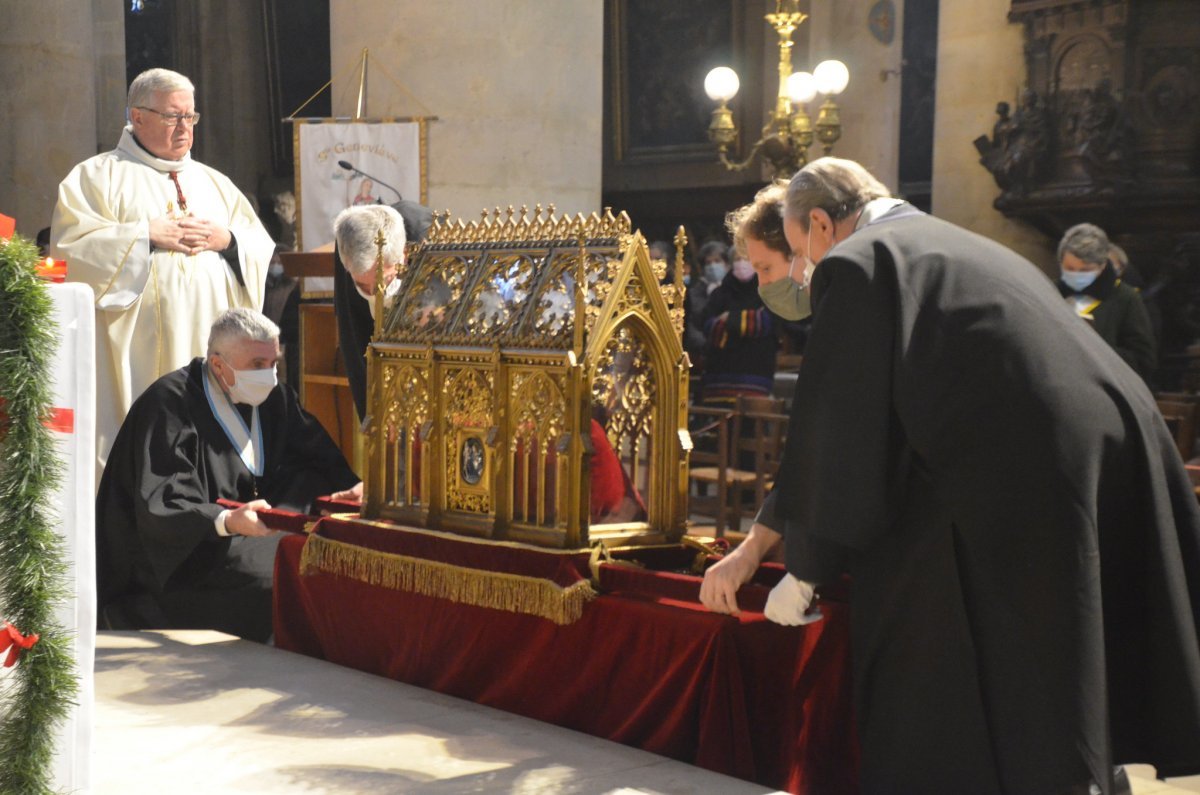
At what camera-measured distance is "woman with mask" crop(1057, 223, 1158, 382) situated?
7234mm

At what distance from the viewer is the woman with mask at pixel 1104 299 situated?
285 inches

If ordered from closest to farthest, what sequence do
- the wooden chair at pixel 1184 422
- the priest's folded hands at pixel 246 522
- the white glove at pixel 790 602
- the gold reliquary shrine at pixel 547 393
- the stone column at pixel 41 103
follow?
the white glove at pixel 790 602 < the gold reliquary shrine at pixel 547 393 < the priest's folded hands at pixel 246 522 < the wooden chair at pixel 1184 422 < the stone column at pixel 41 103

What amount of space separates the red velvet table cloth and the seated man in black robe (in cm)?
82

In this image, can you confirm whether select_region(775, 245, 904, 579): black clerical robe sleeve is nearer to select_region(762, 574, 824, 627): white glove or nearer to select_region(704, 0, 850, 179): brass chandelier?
select_region(762, 574, 824, 627): white glove

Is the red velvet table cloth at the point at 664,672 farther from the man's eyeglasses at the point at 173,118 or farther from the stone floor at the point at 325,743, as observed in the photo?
the man's eyeglasses at the point at 173,118

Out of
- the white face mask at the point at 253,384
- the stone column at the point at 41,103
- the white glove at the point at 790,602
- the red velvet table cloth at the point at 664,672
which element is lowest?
the red velvet table cloth at the point at 664,672

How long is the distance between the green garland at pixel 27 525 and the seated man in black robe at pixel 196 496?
202 cm

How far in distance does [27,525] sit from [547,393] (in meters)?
1.54

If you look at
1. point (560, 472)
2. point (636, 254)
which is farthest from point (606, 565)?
point (636, 254)

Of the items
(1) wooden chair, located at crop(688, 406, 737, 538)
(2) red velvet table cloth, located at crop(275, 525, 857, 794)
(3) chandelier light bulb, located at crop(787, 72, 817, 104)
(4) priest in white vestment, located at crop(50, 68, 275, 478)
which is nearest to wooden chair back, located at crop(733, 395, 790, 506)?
(1) wooden chair, located at crop(688, 406, 737, 538)

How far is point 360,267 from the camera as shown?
5.16 metres

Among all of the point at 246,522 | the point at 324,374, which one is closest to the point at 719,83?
the point at 324,374

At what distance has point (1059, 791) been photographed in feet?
9.37

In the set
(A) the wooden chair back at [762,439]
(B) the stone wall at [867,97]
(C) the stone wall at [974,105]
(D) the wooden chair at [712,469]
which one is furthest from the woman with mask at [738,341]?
(B) the stone wall at [867,97]
